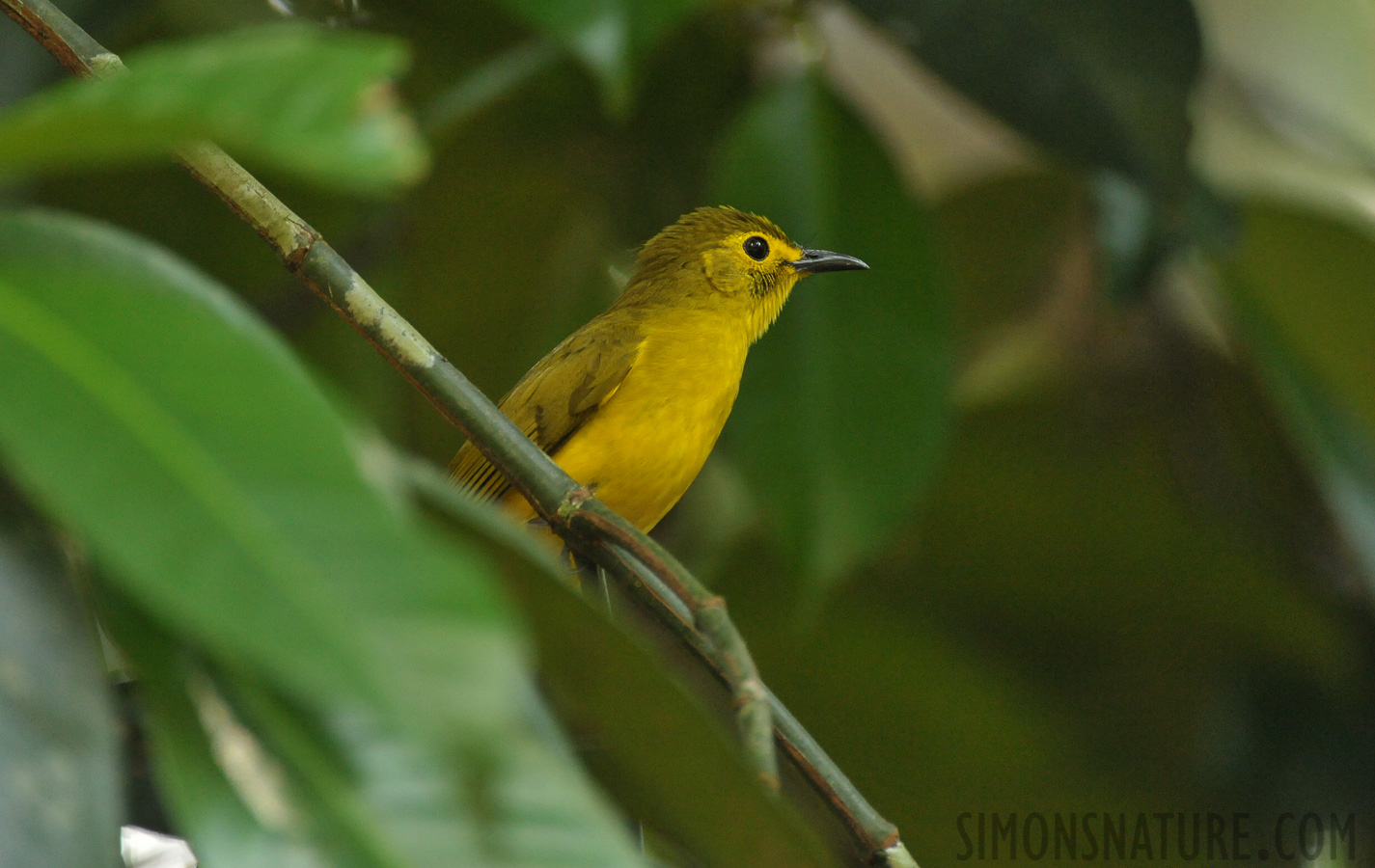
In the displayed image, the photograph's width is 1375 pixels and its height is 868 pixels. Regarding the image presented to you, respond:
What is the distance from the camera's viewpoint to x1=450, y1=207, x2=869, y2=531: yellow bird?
2672 mm

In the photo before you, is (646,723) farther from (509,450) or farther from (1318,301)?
(1318,301)

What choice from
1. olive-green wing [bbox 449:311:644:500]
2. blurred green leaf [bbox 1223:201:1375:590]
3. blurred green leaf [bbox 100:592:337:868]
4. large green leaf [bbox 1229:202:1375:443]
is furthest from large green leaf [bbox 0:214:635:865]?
large green leaf [bbox 1229:202:1375:443]

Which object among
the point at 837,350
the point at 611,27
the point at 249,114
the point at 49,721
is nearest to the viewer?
the point at 249,114

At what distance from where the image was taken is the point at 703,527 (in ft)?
12.1

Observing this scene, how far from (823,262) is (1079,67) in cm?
68

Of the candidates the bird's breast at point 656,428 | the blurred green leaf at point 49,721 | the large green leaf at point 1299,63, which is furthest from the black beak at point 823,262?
the large green leaf at point 1299,63

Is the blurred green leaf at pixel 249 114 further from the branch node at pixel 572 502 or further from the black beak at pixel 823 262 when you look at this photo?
the black beak at pixel 823 262

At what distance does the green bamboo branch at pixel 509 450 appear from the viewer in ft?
3.59

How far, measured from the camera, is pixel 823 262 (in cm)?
277

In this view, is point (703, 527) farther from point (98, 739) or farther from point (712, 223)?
point (98, 739)

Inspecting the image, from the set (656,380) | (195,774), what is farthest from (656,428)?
(195,774)

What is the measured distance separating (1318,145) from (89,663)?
357 cm

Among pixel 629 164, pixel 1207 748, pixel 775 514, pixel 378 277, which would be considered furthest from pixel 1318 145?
pixel 378 277

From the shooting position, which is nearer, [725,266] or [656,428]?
[656,428]
